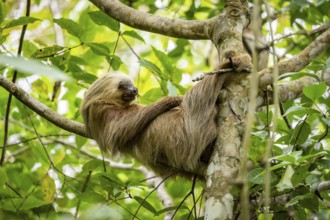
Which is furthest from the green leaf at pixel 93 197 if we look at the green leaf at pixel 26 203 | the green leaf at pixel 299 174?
the green leaf at pixel 299 174

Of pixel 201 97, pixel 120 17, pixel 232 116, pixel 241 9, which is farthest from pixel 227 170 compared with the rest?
pixel 120 17

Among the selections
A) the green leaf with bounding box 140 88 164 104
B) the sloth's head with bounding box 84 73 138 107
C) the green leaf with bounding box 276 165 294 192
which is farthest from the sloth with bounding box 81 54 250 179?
the green leaf with bounding box 276 165 294 192

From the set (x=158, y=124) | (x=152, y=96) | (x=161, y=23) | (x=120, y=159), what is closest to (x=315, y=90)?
(x=161, y=23)

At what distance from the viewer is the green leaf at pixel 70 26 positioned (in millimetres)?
5374

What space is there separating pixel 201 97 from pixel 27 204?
6.70 ft

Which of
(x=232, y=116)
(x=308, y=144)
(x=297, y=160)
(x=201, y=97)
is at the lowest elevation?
(x=297, y=160)

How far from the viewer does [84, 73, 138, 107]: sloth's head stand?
20.4 feet

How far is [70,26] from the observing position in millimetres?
5516

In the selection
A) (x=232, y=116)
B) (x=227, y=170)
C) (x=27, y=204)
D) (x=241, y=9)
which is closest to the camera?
(x=227, y=170)

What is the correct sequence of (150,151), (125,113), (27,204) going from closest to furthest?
1. (27,204)
2. (150,151)
3. (125,113)

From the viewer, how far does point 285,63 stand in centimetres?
475

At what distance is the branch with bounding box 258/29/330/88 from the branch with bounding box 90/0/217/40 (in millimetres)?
704

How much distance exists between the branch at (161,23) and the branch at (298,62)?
70cm

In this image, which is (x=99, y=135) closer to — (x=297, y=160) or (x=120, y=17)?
(x=120, y=17)
